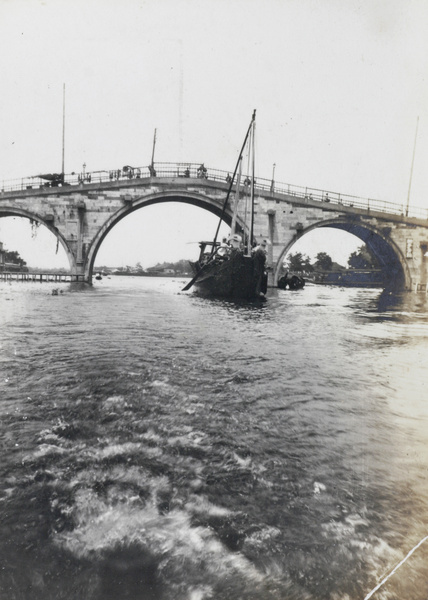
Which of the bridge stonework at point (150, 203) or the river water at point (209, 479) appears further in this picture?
the bridge stonework at point (150, 203)

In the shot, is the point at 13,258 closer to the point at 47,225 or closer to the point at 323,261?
the point at 47,225

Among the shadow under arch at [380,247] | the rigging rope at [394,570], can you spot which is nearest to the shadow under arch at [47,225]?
the shadow under arch at [380,247]

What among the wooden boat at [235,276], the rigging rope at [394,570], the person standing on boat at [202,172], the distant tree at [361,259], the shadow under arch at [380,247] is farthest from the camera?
the distant tree at [361,259]

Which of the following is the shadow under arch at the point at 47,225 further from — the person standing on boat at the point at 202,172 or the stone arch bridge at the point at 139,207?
the person standing on boat at the point at 202,172

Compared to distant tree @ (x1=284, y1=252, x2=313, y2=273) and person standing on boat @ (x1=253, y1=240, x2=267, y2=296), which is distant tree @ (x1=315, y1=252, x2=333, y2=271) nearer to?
distant tree @ (x1=284, y1=252, x2=313, y2=273)

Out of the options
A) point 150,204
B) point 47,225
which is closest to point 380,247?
point 150,204

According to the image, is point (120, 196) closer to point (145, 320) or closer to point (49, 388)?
point (145, 320)

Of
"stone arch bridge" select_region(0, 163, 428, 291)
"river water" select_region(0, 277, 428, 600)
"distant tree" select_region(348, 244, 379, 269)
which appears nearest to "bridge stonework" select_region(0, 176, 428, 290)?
"stone arch bridge" select_region(0, 163, 428, 291)

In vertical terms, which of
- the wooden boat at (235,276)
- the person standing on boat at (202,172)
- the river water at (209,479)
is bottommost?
the river water at (209,479)
